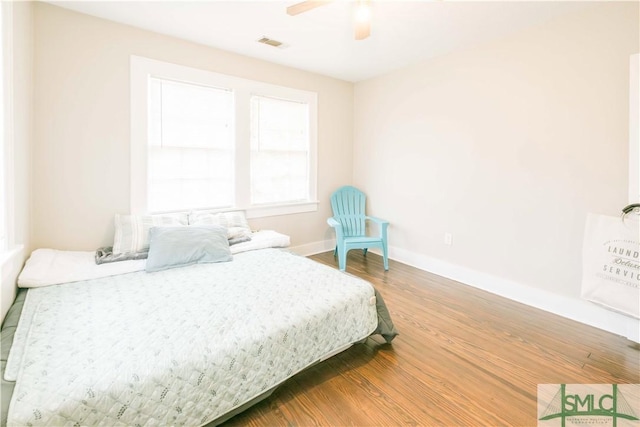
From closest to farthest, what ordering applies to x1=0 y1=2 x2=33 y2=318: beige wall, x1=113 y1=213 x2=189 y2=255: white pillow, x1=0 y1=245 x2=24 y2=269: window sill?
1. x1=0 y1=245 x2=24 y2=269: window sill
2. x1=0 y1=2 x2=33 y2=318: beige wall
3. x1=113 y1=213 x2=189 y2=255: white pillow

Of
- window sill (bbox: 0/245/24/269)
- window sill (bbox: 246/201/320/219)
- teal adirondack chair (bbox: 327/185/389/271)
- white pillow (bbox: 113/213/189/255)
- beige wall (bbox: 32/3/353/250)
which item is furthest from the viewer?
teal adirondack chair (bbox: 327/185/389/271)

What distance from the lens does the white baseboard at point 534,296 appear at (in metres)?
2.36

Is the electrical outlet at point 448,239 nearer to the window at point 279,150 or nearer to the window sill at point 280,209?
the window sill at point 280,209

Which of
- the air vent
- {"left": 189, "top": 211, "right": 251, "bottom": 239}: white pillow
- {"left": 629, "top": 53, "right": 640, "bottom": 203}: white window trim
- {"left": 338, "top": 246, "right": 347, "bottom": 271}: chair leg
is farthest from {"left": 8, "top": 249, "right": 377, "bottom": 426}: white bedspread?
the air vent

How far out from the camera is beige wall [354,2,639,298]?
7.85ft

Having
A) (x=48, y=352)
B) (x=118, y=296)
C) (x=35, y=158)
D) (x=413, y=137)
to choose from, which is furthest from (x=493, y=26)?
(x=35, y=158)

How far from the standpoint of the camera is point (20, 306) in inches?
70.7

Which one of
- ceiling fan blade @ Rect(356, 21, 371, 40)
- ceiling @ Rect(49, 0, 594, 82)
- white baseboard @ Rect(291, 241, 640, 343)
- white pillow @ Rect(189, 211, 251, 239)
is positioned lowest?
white baseboard @ Rect(291, 241, 640, 343)

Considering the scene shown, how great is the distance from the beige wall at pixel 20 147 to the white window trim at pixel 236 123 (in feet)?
2.32

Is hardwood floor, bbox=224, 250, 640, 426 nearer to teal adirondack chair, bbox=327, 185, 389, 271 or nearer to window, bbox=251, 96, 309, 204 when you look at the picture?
teal adirondack chair, bbox=327, 185, 389, 271

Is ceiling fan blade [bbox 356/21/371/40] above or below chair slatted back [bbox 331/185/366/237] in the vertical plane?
above

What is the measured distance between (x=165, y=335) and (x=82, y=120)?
2179mm

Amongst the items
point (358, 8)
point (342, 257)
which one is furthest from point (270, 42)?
point (342, 257)
